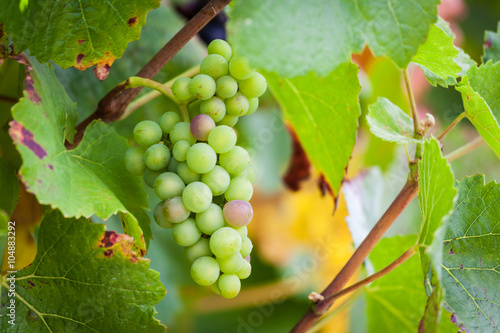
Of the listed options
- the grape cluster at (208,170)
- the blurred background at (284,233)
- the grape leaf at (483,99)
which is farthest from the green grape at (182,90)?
the blurred background at (284,233)

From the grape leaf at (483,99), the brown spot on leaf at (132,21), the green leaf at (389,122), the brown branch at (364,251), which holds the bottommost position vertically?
the brown branch at (364,251)

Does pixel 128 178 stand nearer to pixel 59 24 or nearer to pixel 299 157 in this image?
pixel 59 24

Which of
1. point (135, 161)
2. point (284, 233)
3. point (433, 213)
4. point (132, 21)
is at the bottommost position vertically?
point (284, 233)

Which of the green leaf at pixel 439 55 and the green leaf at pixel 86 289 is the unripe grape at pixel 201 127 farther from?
the green leaf at pixel 439 55

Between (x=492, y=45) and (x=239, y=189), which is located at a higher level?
(x=239, y=189)

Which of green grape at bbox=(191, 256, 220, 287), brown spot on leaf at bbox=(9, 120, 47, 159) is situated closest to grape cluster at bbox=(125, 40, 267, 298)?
green grape at bbox=(191, 256, 220, 287)

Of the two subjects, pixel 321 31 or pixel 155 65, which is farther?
pixel 155 65

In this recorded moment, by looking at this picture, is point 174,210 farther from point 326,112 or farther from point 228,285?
point 326,112

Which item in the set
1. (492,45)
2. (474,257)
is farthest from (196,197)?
(492,45)
